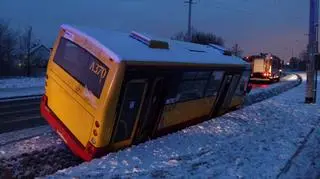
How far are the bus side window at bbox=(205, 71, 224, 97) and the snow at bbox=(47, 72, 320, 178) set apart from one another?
0.80m

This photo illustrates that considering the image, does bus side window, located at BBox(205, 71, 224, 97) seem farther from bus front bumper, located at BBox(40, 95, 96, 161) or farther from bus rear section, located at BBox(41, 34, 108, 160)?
bus front bumper, located at BBox(40, 95, 96, 161)

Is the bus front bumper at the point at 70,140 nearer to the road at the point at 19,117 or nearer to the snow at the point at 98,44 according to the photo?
the snow at the point at 98,44

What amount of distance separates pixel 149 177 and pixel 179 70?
14.1 feet

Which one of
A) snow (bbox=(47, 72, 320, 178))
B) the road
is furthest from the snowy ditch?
the road

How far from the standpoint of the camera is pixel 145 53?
1127cm

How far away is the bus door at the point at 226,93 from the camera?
16922 millimetres

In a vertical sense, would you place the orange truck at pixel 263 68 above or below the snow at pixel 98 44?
below

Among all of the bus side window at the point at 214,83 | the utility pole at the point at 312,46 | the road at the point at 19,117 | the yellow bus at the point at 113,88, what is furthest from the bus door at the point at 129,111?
the utility pole at the point at 312,46

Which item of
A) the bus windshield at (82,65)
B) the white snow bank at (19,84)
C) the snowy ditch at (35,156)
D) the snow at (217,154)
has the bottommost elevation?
the white snow bank at (19,84)

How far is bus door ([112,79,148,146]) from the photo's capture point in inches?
413

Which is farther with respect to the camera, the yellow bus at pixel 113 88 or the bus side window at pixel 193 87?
the bus side window at pixel 193 87

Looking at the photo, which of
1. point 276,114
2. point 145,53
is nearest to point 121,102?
point 145,53

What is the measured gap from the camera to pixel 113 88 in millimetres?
10008

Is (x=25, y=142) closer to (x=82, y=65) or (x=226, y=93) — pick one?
(x=82, y=65)
